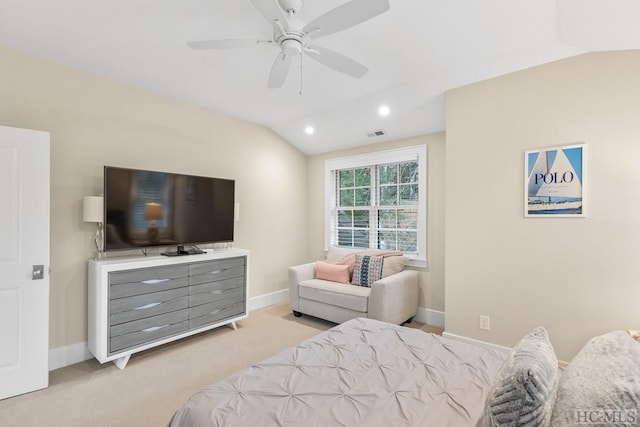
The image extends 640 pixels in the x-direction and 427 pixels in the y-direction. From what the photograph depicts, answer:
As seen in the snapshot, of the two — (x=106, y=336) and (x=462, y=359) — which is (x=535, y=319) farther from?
(x=106, y=336)

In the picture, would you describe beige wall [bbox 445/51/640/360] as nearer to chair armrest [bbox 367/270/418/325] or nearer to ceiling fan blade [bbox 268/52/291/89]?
chair armrest [bbox 367/270/418/325]

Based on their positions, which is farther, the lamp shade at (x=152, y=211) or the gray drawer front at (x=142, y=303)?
the lamp shade at (x=152, y=211)

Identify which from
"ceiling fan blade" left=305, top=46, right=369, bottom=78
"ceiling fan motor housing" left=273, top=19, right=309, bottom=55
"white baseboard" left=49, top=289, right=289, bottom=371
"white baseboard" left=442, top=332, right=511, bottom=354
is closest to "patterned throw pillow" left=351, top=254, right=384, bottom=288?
"white baseboard" left=442, top=332, right=511, bottom=354

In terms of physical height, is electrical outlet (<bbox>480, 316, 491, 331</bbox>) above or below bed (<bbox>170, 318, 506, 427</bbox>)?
below

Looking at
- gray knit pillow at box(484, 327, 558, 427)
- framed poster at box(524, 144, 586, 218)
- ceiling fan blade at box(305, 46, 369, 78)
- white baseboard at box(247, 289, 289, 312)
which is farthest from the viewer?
white baseboard at box(247, 289, 289, 312)

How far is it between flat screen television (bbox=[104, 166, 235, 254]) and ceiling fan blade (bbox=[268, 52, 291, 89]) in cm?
168

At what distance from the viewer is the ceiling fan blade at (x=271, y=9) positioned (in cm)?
163

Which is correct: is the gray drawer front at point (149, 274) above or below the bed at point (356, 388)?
above

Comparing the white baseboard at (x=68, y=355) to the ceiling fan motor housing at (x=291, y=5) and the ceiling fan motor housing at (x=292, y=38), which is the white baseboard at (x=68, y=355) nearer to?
the ceiling fan motor housing at (x=292, y=38)

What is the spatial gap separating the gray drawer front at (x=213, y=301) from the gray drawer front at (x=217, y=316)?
0.04m

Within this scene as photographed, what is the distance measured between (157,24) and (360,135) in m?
2.79

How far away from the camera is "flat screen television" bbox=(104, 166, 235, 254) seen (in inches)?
115

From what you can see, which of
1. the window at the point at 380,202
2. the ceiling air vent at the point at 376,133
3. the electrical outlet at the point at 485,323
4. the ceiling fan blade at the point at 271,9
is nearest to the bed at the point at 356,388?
the electrical outlet at the point at 485,323

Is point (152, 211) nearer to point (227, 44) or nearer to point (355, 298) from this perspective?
point (227, 44)
